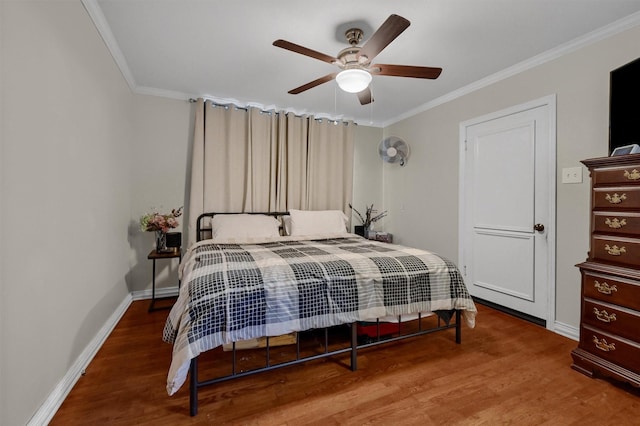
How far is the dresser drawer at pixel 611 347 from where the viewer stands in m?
1.66

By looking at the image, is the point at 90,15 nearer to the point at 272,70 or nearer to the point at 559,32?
the point at 272,70

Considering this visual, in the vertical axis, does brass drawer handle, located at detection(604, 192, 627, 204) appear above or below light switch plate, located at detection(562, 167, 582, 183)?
below

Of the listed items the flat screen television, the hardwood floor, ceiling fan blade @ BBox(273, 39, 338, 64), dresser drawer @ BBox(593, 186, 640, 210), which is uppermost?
ceiling fan blade @ BBox(273, 39, 338, 64)

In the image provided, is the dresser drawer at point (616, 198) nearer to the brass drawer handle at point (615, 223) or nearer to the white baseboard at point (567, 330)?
the brass drawer handle at point (615, 223)

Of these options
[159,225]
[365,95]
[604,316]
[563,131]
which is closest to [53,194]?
[159,225]

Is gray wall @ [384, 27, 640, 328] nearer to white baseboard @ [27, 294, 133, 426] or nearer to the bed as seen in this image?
the bed

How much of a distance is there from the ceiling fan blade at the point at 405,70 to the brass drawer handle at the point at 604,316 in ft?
6.21

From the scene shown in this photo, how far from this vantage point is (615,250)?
1.76m

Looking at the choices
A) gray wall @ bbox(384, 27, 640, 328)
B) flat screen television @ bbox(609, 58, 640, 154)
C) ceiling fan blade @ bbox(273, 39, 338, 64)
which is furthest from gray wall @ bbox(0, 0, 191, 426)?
gray wall @ bbox(384, 27, 640, 328)

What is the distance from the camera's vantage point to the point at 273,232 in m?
3.34

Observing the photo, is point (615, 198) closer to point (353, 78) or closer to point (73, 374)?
point (353, 78)

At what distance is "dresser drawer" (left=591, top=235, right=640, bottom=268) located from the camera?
1680 mm

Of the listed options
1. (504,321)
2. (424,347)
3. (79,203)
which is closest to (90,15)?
(79,203)

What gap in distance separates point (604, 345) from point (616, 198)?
2.97 feet
